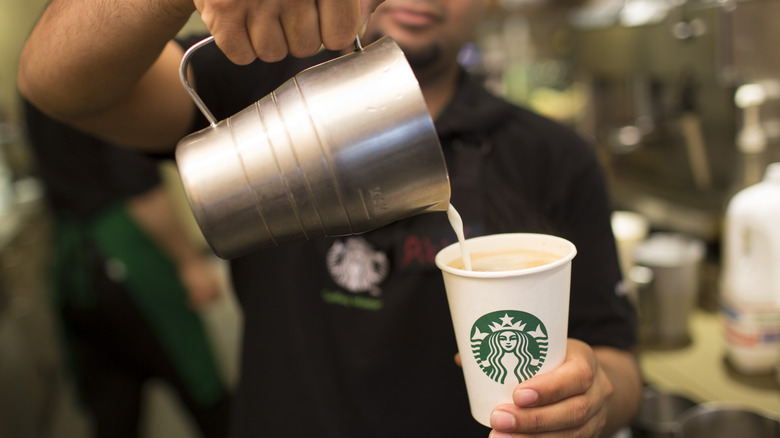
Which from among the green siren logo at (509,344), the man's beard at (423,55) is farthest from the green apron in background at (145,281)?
the green siren logo at (509,344)

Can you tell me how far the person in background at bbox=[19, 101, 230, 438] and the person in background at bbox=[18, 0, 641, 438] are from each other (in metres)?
1.21

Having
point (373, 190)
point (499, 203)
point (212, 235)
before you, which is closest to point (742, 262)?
point (499, 203)

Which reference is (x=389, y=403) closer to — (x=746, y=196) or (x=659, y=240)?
(x=746, y=196)

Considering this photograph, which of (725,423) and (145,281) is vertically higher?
(145,281)

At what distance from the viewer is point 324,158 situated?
59 centimetres

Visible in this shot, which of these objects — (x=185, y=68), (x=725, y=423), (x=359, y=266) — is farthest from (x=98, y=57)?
(x=725, y=423)

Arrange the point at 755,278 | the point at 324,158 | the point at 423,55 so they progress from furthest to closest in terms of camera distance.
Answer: the point at 755,278 → the point at 423,55 → the point at 324,158

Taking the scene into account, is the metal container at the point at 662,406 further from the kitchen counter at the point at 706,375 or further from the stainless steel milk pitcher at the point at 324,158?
the stainless steel milk pitcher at the point at 324,158

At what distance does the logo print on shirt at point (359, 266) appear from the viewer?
3.48ft

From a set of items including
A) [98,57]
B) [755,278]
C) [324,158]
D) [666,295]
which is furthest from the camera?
[666,295]

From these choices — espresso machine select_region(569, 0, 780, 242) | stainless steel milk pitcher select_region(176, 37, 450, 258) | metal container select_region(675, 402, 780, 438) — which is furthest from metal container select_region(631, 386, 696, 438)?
stainless steel milk pitcher select_region(176, 37, 450, 258)

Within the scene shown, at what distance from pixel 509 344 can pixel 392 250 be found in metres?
0.42

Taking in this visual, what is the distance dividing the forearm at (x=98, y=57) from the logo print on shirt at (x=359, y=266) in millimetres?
411

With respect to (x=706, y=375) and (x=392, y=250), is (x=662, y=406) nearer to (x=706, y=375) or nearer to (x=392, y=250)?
(x=706, y=375)
